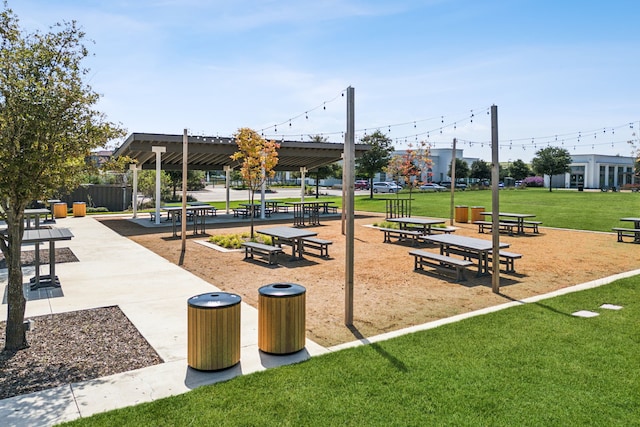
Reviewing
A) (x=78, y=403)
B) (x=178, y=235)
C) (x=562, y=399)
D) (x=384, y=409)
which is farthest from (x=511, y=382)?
(x=178, y=235)

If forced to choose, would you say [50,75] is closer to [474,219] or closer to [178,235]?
[178,235]

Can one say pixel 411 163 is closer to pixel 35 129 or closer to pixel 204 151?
pixel 204 151

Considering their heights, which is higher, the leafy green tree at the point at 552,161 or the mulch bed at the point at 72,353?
the leafy green tree at the point at 552,161

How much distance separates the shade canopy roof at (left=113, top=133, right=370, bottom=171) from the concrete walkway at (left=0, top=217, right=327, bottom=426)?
7145 mm

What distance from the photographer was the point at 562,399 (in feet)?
13.1

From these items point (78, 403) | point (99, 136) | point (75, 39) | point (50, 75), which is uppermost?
point (75, 39)

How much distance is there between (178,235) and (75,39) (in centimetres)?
1158

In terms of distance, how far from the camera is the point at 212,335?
4602 mm

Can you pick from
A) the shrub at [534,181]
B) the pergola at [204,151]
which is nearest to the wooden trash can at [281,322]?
the pergola at [204,151]

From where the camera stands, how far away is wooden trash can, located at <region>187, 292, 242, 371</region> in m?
→ 4.60

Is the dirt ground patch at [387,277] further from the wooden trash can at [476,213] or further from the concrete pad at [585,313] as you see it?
the wooden trash can at [476,213]

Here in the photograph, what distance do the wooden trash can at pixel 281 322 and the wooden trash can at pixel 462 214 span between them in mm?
18116

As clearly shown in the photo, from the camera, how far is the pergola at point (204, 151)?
1880cm

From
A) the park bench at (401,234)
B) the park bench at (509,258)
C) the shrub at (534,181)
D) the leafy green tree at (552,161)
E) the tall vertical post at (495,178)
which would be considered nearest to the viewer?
the tall vertical post at (495,178)
